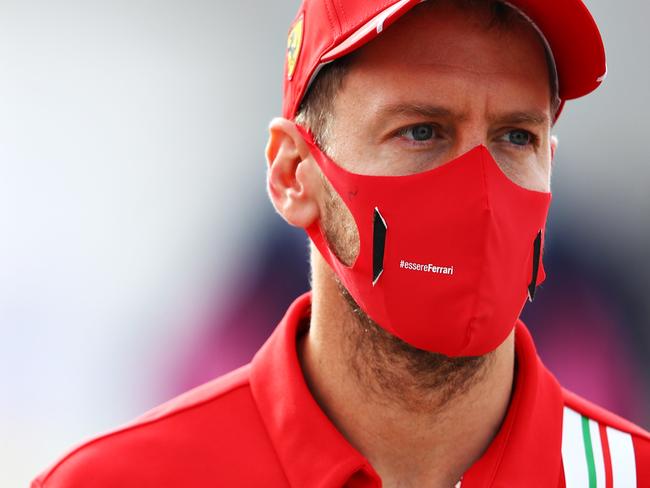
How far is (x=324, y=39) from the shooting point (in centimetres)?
255

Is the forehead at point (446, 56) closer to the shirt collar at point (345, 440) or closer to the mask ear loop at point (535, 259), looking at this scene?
the mask ear loop at point (535, 259)

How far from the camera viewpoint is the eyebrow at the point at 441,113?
7.87 ft

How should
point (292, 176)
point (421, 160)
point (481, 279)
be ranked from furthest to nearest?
point (292, 176), point (421, 160), point (481, 279)

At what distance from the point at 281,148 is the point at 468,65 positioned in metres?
0.58

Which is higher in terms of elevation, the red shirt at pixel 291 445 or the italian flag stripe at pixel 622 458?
the red shirt at pixel 291 445

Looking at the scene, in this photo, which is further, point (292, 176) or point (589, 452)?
point (292, 176)

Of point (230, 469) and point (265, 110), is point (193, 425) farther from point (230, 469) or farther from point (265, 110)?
point (265, 110)

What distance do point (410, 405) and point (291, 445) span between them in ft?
1.01

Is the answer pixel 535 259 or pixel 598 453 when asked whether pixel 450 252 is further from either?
pixel 598 453

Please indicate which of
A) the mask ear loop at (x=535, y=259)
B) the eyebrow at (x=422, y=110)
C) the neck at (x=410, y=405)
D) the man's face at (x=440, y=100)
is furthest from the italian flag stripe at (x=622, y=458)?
the eyebrow at (x=422, y=110)

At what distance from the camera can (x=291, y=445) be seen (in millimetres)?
2465

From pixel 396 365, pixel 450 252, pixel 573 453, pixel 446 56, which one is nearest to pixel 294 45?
pixel 446 56

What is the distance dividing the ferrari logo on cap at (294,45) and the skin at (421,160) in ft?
0.80

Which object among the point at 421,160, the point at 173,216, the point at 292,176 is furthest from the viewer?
the point at 173,216
